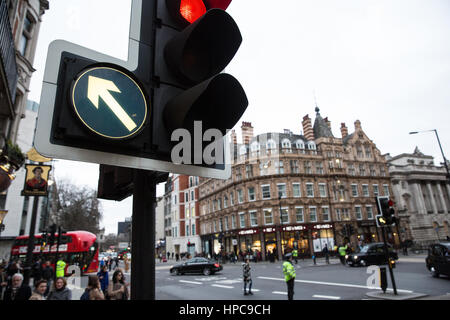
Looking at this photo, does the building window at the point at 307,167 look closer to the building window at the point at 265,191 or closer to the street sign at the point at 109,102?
the building window at the point at 265,191

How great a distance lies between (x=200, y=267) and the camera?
22.9m

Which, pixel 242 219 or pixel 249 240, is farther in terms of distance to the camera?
pixel 242 219

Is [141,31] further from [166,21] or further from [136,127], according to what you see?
[136,127]

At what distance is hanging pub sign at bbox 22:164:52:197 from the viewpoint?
10781 mm

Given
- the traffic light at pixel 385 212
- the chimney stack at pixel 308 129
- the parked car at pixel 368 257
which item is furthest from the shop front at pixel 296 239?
the traffic light at pixel 385 212

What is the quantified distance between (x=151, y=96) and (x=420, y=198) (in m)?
63.8

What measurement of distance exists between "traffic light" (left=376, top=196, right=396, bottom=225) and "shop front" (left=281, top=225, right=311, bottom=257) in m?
26.7

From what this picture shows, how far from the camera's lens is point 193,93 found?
4.24ft

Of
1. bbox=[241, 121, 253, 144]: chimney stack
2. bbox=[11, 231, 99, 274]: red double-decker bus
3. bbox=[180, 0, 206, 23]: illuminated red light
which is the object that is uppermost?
bbox=[241, 121, 253, 144]: chimney stack

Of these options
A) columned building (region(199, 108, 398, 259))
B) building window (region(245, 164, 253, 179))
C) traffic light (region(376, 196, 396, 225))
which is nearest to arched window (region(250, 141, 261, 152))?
columned building (region(199, 108, 398, 259))

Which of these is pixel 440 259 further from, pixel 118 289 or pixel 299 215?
pixel 299 215

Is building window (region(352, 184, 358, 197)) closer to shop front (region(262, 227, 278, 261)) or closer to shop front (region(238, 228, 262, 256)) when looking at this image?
shop front (region(262, 227, 278, 261))

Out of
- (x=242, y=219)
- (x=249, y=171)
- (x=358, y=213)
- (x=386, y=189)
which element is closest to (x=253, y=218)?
(x=242, y=219)
